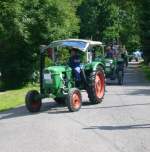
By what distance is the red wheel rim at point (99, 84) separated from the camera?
61.6 feet

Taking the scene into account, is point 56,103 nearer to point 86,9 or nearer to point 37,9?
point 37,9

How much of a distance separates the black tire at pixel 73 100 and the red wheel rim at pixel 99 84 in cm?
188

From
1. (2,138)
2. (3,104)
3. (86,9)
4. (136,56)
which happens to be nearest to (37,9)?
(3,104)

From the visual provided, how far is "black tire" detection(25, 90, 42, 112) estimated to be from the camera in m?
17.0

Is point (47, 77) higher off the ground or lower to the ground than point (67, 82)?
higher

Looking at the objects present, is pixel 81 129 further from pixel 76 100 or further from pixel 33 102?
pixel 33 102

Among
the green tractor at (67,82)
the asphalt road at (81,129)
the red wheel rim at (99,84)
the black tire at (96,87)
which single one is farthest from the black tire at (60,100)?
the red wheel rim at (99,84)

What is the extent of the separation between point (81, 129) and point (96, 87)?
5486 millimetres

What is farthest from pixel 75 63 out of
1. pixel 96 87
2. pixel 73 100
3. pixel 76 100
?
pixel 73 100

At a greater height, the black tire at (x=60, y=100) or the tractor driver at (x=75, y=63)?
the tractor driver at (x=75, y=63)

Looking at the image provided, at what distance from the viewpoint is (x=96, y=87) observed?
61.3ft

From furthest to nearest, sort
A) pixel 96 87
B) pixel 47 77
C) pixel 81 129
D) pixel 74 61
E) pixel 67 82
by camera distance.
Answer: pixel 96 87, pixel 74 61, pixel 67 82, pixel 47 77, pixel 81 129

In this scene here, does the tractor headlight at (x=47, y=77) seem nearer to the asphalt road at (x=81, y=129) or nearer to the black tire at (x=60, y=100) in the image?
the asphalt road at (x=81, y=129)

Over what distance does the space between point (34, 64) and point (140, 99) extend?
12340 millimetres
